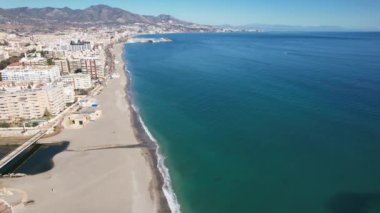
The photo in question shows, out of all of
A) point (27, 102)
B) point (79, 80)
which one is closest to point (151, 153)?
point (27, 102)

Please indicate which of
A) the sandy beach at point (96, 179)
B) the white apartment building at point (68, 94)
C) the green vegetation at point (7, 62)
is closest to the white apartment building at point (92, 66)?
the white apartment building at point (68, 94)

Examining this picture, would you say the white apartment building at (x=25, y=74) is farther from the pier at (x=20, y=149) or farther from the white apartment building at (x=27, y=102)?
the pier at (x=20, y=149)

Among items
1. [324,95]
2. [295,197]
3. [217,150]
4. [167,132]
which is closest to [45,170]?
[167,132]

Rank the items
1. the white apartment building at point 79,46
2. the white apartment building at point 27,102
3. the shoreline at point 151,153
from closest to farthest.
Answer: the shoreline at point 151,153, the white apartment building at point 27,102, the white apartment building at point 79,46

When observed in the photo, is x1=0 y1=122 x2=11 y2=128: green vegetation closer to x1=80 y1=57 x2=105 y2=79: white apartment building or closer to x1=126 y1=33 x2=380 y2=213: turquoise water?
x1=126 y1=33 x2=380 y2=213: turquoise water

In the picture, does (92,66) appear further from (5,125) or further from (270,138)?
(270,138)
